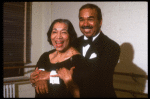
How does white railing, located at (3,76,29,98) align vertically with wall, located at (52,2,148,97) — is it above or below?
below

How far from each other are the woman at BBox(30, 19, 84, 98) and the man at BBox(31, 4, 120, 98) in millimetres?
54

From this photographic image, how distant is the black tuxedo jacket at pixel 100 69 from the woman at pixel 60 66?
0.19ft

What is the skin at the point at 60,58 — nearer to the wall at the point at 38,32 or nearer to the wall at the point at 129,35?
the wall at the point at 129,35

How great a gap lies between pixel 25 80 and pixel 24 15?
32.9 inches

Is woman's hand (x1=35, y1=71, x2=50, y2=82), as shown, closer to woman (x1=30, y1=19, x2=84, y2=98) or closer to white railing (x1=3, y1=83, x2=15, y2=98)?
woman (x1=30, y1=19, x2=84, y2=98)

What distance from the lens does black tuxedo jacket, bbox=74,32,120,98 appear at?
765 mm

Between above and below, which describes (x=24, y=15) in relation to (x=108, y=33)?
above

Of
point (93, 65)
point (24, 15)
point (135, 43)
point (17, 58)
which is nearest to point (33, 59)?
point (17, 58)

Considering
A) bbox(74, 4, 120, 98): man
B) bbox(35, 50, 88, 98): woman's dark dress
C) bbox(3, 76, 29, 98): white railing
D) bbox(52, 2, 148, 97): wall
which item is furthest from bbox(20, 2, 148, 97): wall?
bbox(3, 76, 29, 98): white railing

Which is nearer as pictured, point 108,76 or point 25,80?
point 108,76

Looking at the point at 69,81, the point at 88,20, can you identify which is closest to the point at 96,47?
the point at 88,20

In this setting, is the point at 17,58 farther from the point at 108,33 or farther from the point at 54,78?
the point at 54,78

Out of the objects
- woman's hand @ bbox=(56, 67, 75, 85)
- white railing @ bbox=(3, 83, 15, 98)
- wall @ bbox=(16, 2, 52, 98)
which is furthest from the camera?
wall @ bbox=(16, 2, 52, 98)

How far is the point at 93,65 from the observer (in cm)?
77
